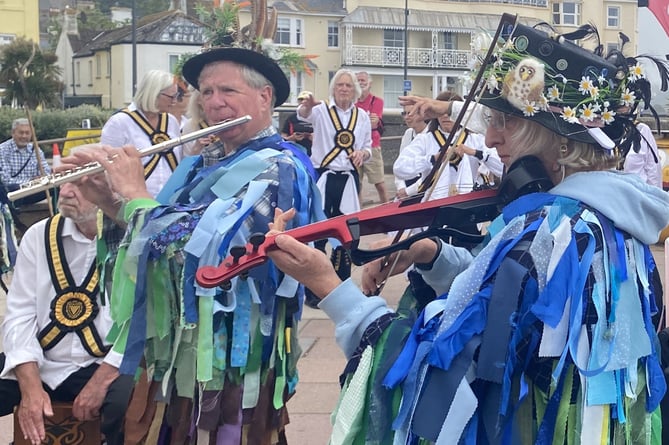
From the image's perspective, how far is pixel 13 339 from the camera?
132 inches

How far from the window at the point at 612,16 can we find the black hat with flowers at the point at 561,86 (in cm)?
5582

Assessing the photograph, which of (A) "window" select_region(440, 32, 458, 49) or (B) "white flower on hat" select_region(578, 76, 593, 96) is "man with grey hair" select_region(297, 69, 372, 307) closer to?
(B) "white flower on hat" select_region(578, 76, 593, 96)

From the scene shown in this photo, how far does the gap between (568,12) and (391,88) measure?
11.6 meters

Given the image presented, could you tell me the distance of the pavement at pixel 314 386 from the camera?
4281mm

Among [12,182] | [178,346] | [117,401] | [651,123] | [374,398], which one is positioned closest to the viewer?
[374,398]

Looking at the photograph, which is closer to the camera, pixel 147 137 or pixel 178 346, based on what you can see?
pixel 178 346

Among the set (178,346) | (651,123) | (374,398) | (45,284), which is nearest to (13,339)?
(45,284)

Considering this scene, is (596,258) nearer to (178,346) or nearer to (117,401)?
(178,346)

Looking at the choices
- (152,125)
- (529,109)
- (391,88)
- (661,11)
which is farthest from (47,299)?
(391,88)

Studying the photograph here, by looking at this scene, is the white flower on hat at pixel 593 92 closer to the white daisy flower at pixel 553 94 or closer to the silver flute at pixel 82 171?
the white daisy flower at pixel 553 94

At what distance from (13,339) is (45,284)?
23cm

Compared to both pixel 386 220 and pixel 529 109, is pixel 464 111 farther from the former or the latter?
pixel 386 220

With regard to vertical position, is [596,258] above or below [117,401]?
above

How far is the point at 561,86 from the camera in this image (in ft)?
6.41
